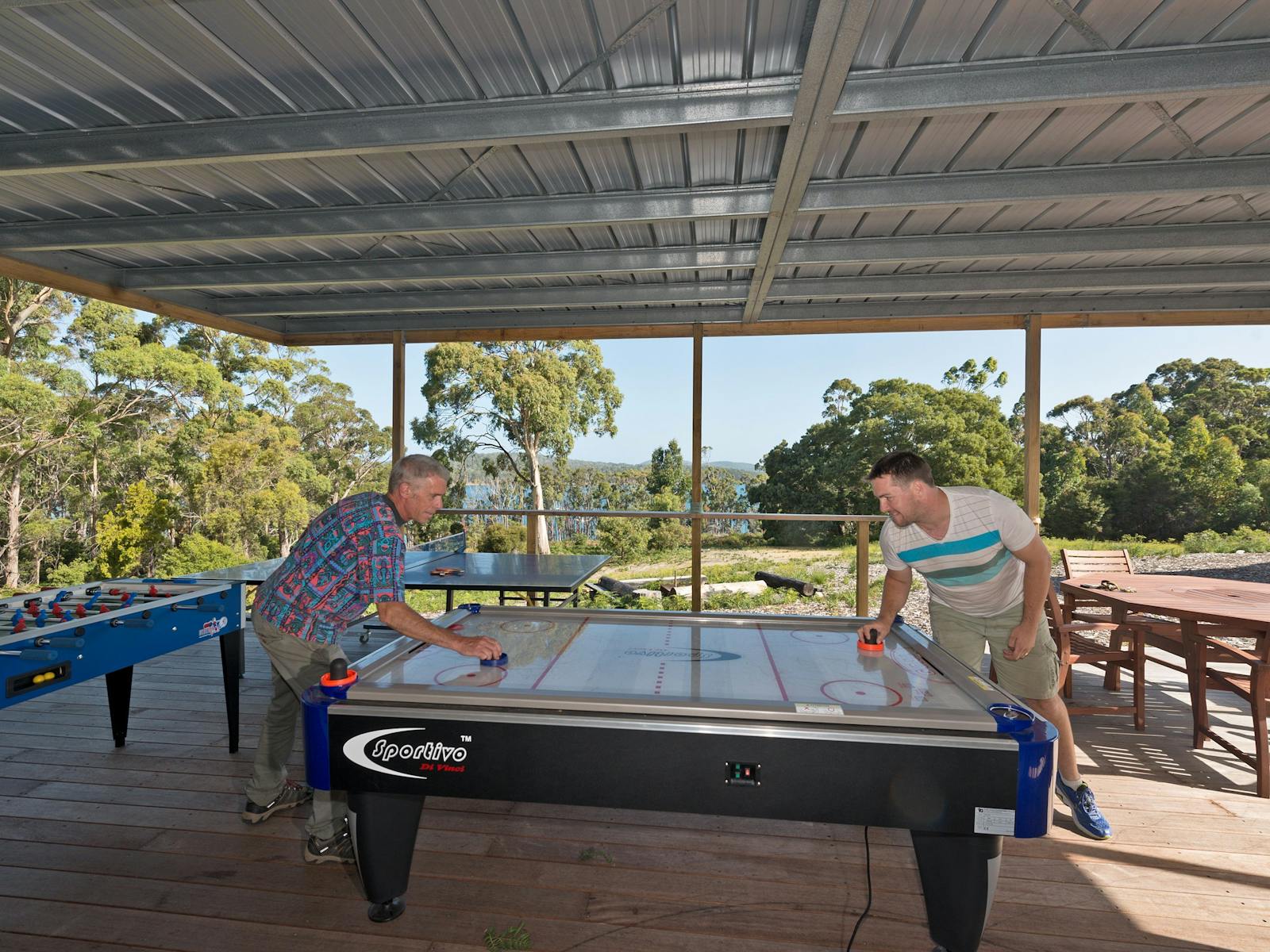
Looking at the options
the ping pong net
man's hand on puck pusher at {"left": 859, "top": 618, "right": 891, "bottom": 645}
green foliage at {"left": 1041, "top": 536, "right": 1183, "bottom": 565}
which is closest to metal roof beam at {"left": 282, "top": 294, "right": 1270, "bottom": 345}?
the ping pong net

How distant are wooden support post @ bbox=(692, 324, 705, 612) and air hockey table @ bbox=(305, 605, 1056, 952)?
3.66m

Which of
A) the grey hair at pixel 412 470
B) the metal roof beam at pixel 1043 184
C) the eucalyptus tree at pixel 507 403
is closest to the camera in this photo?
the grey hair at pixel 412 470

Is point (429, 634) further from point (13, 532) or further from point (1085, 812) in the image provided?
point (13, 532)

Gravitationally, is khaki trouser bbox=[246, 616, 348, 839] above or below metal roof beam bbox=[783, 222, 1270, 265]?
below

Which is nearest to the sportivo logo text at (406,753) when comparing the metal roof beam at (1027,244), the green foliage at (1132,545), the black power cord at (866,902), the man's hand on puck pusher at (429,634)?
the man's hand on puck pusher at (429,634)

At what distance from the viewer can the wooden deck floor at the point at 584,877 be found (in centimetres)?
189

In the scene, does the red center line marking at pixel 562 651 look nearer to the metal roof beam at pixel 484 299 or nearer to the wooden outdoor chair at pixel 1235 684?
the wooden outdoor chair at pixel 1235 684

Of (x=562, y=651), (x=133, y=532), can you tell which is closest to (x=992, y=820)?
(x=562, y=651)

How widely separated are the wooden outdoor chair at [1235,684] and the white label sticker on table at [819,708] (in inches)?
96.2

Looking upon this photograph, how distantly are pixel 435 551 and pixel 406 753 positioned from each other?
12.5ft

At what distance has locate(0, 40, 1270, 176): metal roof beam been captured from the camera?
2146 millimetres

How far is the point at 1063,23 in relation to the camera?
2037 mm

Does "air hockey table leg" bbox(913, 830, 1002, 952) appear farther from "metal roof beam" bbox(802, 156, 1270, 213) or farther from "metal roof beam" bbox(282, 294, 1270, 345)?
"metal roof beam" bbox(282, 294, 1270, 345)

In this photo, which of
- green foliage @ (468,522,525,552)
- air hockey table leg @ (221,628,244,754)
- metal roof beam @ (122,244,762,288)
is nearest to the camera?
air hockey table leg @ (221,628,244,754)
